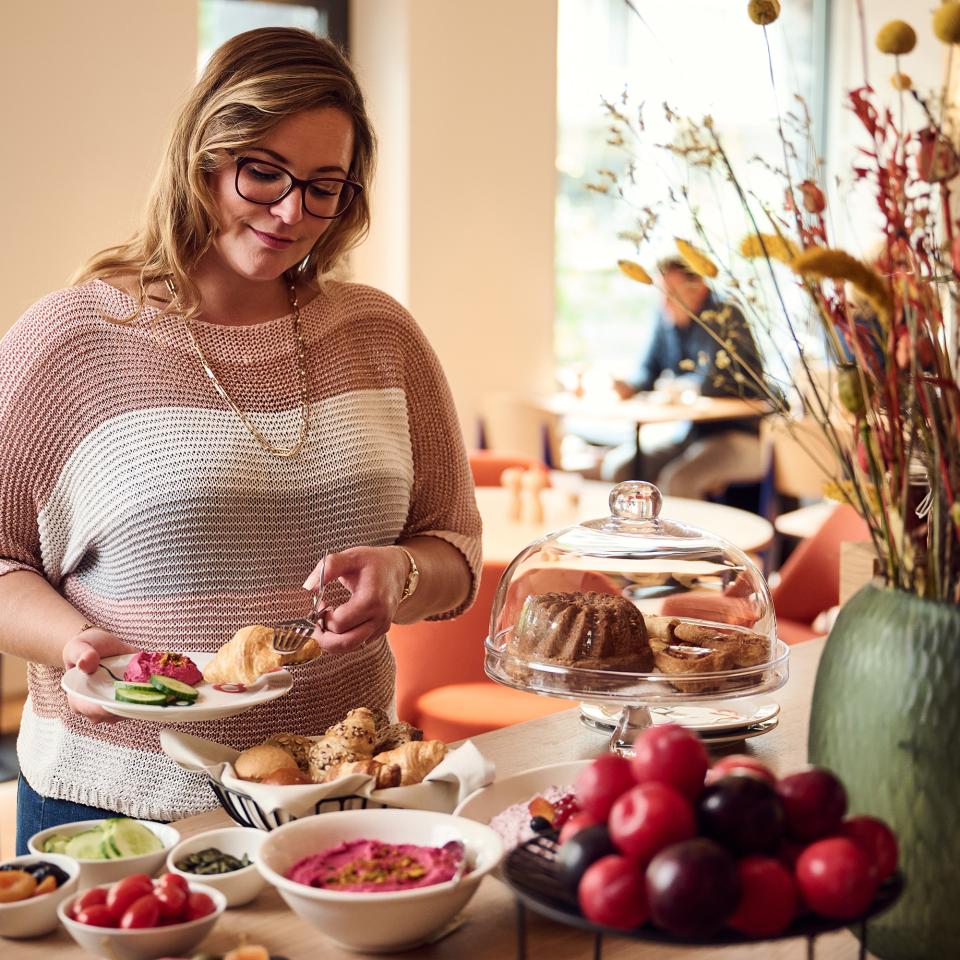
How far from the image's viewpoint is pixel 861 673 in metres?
0.96

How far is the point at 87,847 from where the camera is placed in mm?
1129

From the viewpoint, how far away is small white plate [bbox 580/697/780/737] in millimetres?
1571

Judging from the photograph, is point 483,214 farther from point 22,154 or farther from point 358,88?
point 358,88

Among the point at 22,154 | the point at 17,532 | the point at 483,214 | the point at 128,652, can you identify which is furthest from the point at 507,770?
the point at 483,214

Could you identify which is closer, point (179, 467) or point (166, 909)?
point (166, 909)

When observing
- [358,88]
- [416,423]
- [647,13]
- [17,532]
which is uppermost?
[647,13]

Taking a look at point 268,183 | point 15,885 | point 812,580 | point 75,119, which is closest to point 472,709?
point 812,580

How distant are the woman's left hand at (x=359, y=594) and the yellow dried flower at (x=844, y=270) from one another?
82 centimetres

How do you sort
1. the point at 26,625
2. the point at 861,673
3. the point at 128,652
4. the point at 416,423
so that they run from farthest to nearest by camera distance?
the point at 416,423 < the point at 26,625 < the point at 128,652 < the point at 861,673

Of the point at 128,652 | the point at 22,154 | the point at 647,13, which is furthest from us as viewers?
the point at 647,13

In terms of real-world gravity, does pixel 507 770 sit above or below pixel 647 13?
below

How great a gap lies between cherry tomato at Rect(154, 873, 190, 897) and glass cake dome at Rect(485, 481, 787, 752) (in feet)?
1.71

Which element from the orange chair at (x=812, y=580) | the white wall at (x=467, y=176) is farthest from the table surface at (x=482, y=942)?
the white wall at (x=467, y=176)

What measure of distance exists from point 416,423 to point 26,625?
0.62 metres
